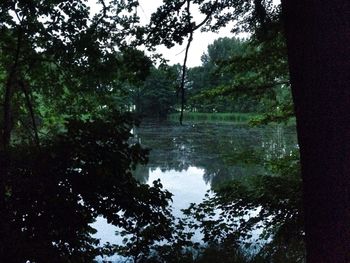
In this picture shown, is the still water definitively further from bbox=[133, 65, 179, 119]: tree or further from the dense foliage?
bbox=[133, 65, 179, 119]: tree

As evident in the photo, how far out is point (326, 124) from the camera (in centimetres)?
167

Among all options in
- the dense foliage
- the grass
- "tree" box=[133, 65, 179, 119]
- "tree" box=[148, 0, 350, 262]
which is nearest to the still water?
the dense foliage

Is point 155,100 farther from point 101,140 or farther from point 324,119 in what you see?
point 324,119

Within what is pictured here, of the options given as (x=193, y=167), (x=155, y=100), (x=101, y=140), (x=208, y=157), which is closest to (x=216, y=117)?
(x=155, y=100)

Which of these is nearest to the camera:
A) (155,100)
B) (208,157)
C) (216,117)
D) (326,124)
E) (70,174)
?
(326,124)

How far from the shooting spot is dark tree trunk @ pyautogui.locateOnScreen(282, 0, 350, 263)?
1620 mm

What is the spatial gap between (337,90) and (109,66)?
4217 mm

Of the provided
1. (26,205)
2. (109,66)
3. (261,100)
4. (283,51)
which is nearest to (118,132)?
(26,205)

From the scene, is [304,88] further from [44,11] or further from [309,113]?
[44,11]

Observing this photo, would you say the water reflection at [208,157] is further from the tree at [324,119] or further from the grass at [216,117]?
the grass at [216,117]

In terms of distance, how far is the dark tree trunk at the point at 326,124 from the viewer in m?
1.62

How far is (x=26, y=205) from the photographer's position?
3215mm


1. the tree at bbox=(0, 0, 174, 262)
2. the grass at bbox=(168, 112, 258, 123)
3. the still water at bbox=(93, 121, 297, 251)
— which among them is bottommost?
the still water at bbox=(93, 121, 297, 251)

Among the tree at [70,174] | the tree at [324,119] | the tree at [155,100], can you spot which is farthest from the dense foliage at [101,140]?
the tree at [155,100]
